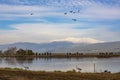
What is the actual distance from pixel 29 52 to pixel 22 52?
→ 12.1ft

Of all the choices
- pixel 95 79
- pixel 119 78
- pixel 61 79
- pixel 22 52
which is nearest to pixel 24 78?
pixel 61 79

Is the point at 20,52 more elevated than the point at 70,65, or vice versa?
the point at 20,52

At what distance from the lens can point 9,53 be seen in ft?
568

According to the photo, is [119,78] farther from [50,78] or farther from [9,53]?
[9,53]

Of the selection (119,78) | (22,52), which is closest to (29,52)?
(22,52)

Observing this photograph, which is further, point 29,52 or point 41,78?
point 29,52

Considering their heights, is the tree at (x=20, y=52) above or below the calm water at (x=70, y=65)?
above

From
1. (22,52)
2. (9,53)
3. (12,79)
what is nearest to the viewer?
(12,79)

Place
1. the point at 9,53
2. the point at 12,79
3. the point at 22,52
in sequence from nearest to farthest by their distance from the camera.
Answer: the point at 12,79, the point at 22,52, the point at 9,53

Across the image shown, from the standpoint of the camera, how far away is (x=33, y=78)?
2852 cm

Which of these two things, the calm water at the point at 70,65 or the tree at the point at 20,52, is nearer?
the calm water at the point at 70,65

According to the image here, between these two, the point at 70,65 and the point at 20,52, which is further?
the point at 20,52

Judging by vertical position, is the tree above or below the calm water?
above

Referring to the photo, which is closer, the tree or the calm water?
the calm water
